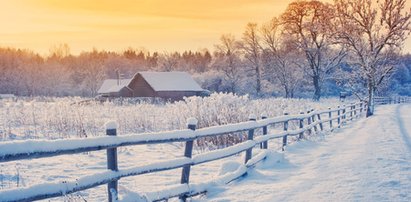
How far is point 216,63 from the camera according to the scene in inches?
3022

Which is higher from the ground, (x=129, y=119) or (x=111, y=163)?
(x=111, y=163)

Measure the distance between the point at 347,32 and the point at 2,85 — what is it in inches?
3168

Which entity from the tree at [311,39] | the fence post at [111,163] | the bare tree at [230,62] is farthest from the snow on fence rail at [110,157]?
the bare tree at [230,62]

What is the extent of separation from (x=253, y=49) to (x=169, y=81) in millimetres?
16588

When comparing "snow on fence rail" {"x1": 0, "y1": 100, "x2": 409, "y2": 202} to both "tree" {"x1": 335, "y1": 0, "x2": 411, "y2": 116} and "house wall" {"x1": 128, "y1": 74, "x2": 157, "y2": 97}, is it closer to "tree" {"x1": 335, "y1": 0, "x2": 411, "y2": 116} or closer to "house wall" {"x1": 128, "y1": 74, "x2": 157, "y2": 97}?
"tree" {"x1": 335, "y1": 0, "x2": 411, "y2": 116}

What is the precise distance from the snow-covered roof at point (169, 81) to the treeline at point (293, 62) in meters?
12.9

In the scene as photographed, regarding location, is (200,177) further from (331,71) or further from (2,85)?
(2,85)

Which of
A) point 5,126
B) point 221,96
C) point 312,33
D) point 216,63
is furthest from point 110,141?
point 216,63

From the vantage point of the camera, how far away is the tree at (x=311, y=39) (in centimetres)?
5049

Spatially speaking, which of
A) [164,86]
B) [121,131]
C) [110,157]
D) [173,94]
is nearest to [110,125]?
[110,157]

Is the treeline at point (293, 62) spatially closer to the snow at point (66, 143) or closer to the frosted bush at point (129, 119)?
the frosted bush at point (129, 119)

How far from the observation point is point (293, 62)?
57562 mm

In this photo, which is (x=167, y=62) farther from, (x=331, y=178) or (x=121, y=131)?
(x=331, y=178)

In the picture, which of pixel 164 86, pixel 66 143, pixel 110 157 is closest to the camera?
pixel 66 143
